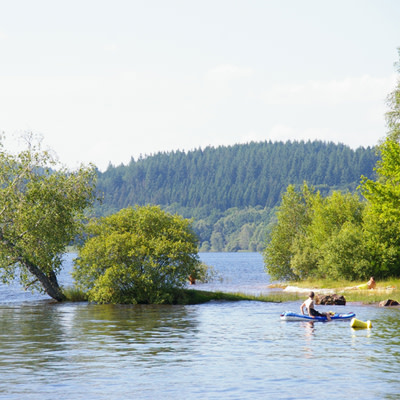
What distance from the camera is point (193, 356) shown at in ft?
88.1

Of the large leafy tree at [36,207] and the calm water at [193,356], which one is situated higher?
the large leafy tree at [36,207]

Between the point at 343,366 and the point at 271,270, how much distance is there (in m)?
57.8

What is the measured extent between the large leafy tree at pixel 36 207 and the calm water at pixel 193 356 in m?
4.85

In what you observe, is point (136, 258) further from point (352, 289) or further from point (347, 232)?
point (347, 232)

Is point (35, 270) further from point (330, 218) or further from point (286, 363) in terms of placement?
point (330, 218)

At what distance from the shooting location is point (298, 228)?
83.2 metres

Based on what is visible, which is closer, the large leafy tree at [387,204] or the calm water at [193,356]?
the calm water at [193,356]

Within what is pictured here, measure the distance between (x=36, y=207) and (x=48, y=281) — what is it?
8373 millimetres

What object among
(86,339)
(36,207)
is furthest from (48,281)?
(86,339)

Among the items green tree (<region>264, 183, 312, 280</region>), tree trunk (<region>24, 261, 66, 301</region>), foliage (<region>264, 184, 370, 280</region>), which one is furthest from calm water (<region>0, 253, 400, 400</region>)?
green tree (<region>264, 183, 312, 280</region>)

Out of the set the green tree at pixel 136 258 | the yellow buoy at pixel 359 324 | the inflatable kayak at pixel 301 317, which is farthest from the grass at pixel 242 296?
the yellow buoy at pixel 359 324

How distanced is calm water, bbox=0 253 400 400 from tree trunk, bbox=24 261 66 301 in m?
5.43

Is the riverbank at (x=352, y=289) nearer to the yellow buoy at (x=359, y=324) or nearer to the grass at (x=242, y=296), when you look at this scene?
the grass at (x=242, y=296)

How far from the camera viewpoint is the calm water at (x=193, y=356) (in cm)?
2048
